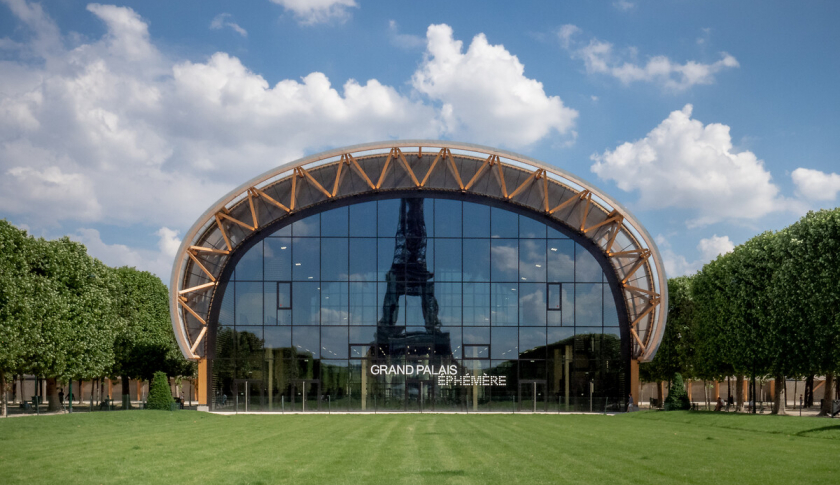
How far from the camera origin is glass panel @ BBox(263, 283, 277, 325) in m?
50.4

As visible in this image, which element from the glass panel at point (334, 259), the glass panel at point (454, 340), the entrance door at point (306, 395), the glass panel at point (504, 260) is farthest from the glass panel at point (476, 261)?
the entrance door at point (306, 395)

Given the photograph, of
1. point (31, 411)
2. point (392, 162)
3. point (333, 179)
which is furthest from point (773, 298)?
point (31, 411)

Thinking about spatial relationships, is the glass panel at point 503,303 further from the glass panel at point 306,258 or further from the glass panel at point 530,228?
the glass panel at point 306,258

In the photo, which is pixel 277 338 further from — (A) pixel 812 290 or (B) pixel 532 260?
(A) pixel 812 290

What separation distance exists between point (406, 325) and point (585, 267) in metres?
12.7

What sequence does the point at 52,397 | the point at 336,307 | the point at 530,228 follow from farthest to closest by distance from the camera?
the point at 52,397 → the point at 530,228 → the point at 336,307

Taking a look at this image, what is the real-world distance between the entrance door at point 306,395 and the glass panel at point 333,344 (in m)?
1.94

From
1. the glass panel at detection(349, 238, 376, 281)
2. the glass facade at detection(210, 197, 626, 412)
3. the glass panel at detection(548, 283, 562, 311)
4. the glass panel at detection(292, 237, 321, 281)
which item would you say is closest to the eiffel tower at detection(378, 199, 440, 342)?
the glass facade at detection(210, 197, 626, 412)

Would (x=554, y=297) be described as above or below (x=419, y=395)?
above

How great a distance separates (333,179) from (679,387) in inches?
1043

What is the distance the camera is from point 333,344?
5019cm

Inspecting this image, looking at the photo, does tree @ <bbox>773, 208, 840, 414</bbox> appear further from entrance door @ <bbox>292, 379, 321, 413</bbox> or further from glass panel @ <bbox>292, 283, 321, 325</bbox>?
entrance door @ <bbox>292, 379, 321, 413</bbox>

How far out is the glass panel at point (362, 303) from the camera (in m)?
50.2

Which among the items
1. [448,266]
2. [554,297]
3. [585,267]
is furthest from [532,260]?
[448,266]
